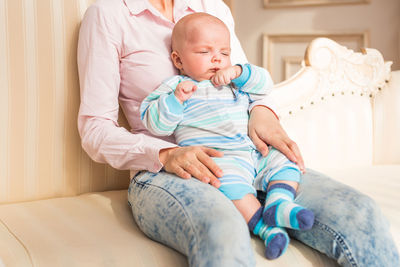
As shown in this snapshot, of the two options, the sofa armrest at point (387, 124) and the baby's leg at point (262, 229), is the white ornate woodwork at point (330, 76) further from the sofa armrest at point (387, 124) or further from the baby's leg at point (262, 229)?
the baby's leg at point (262, 229)

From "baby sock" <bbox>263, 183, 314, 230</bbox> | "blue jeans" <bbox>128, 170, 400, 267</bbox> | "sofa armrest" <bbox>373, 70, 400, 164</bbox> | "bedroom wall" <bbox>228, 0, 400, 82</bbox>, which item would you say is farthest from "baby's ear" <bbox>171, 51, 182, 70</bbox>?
"bedroom wall" <bbox>228, 0, 400, 82</bbox>

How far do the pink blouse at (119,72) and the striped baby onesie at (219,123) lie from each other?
0.19ft

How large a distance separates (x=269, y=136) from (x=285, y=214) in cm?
29

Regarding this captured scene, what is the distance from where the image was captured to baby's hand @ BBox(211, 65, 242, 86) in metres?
1.19

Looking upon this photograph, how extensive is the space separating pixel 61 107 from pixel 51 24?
241 millimetres

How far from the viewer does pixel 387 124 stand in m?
2.05

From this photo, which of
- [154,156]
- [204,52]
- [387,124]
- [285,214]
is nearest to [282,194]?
[285,214]

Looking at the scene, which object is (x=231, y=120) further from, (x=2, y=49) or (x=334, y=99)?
(x=334, y=99)

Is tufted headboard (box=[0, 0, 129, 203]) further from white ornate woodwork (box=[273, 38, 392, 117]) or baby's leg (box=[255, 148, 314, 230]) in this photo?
white ornate woodwork (box=[273, 38, 392, 117])

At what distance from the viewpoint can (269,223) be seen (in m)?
0.99

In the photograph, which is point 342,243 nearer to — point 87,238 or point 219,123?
point 219,123

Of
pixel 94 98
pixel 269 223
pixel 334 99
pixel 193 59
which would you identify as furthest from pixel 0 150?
pixel 334 99

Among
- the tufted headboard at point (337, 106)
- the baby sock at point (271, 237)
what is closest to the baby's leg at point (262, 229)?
the baby sock at point (271, 237)

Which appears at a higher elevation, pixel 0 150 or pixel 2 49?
pixel 2 49
